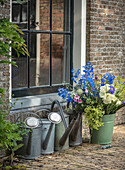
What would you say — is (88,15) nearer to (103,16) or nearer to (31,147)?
(103,16)

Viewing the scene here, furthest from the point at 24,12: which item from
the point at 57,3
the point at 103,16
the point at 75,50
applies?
the point at 103,16

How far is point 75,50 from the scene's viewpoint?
5949 mm

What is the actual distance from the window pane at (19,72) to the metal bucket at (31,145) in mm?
766

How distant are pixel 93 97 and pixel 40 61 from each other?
3.07 feet

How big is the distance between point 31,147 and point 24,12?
6.08 ft

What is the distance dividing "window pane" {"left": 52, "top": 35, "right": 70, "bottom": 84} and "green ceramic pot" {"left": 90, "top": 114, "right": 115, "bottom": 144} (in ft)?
3.19

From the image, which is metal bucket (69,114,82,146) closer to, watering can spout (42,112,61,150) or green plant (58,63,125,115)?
green plant (58,63,125,115)

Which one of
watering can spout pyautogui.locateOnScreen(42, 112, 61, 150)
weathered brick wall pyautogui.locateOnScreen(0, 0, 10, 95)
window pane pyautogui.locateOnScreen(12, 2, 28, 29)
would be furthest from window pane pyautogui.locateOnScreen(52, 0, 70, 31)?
watering can spout pyautogui.locateOnScreen(42, 112, 61, 150)

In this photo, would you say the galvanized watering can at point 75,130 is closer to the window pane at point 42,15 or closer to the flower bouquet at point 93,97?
the flower bouquet at point 93,97

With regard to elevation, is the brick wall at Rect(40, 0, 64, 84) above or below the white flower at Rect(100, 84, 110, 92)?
above

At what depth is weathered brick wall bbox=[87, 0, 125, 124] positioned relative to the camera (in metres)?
5.96

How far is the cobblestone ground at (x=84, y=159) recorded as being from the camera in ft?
14.5

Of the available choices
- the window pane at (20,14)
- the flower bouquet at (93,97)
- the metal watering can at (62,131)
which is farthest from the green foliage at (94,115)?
the window pane at (20,14)

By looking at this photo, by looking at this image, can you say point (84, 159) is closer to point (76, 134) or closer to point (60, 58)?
point (76, 134)
